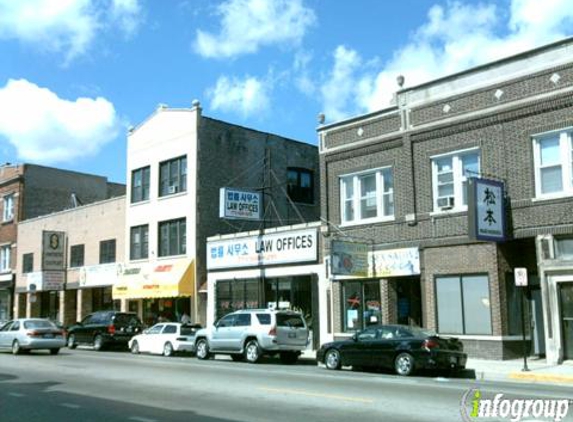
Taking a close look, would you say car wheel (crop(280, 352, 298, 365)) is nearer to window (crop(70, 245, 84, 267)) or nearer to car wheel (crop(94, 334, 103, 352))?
car wheel (crop(94, 334, 103, 352))

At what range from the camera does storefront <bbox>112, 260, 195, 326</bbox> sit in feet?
106

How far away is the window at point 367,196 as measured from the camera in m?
24.9

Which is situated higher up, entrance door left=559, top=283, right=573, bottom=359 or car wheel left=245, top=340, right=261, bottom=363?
entrance door left=559, top=283, right=573, bottom=359

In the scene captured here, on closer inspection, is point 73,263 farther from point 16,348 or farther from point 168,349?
point 168,349

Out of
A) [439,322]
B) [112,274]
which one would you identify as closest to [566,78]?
[439,322]

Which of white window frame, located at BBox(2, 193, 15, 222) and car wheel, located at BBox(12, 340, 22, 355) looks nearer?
car wheel, located at BBox(12, 340, 22, 355)

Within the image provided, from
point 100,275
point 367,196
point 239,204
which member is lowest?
point 100,275

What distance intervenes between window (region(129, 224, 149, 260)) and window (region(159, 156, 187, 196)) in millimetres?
2466

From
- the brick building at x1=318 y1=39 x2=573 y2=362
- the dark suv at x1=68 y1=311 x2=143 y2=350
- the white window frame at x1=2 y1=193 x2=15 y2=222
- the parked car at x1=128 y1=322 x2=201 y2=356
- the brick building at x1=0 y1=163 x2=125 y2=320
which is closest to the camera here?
the brick building at x1=318 y1=39 x2=573 y2=362

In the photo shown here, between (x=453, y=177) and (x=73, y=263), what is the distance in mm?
26796

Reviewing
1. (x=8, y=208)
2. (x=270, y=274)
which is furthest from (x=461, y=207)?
(x=8, y=208)

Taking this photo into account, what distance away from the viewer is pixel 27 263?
152 ft

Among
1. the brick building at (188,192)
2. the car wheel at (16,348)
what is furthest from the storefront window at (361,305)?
the car wheel at (16,348)

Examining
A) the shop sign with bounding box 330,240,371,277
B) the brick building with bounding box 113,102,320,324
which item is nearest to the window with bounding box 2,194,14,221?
the brick building with bounding box 113,102,320,324
